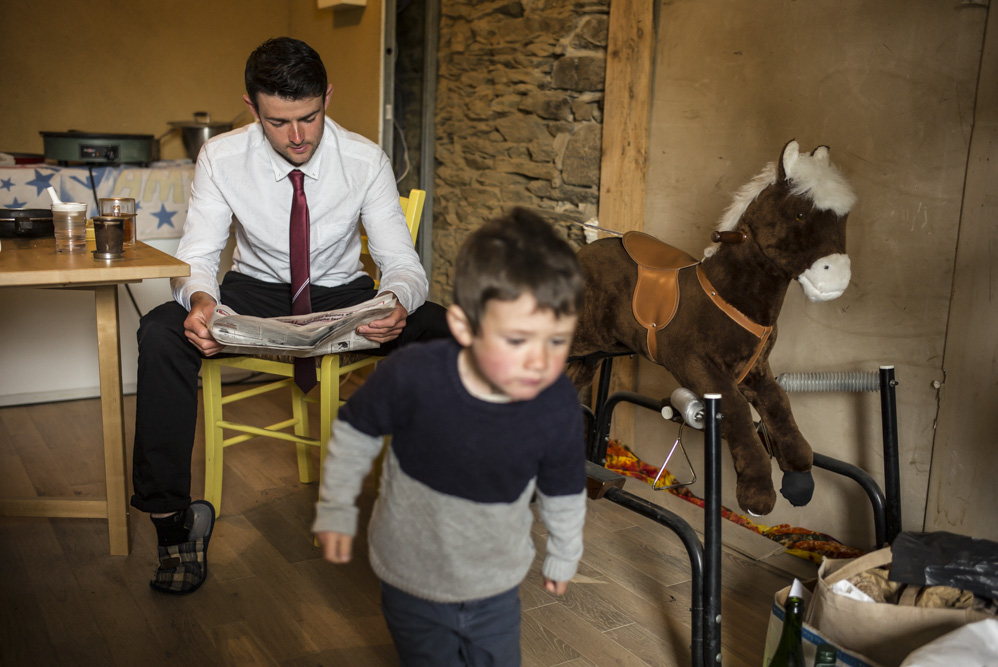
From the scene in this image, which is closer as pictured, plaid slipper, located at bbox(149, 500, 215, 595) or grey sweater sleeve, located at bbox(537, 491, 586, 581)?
grey sweater sleeve, located at bbox(537, 491, 586, 581)

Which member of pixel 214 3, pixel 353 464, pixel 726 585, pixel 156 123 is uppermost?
pixel 214 3

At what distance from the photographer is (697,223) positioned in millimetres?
2520

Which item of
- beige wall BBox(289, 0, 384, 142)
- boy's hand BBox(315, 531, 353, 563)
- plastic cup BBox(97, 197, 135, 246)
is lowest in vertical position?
boy's hand BBox(315, 531, 353, 563)

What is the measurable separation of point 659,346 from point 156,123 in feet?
11.5

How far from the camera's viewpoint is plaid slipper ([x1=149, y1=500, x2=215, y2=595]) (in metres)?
1.98

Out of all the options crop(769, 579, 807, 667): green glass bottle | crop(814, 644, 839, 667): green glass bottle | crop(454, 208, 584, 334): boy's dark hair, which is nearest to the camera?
crop(454, 208, 584, 334): boy's dark hair

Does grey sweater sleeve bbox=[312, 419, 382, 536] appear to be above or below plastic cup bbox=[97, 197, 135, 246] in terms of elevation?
below

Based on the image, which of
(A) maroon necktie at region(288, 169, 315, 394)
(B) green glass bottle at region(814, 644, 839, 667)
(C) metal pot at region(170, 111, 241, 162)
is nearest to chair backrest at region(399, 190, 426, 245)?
(A) maroon necktie at region(288, 169, 315, 394)

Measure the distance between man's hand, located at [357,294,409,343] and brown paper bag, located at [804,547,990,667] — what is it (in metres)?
1.10

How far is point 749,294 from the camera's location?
1.84 meters

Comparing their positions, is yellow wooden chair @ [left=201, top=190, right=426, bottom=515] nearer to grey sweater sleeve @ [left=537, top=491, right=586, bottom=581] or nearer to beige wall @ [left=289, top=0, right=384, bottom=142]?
grey sweater sleeve @ [left=537, top=491, right=586, bottom=581]

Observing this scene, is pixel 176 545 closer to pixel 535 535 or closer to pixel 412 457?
pixel 535 535

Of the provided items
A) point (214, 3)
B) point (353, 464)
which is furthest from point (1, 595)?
point (214, 3)

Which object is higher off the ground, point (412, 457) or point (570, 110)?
point (570, 110)
